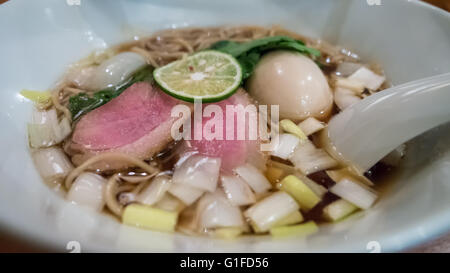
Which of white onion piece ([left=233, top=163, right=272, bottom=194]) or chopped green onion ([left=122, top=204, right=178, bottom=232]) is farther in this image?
A: white onion piece ([left=233, top=163, right=272, bottom=194])

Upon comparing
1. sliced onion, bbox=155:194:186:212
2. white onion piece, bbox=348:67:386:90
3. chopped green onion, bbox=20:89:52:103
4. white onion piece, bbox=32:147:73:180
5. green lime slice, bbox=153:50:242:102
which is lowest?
sliced onion, bbox=155:194:186:212

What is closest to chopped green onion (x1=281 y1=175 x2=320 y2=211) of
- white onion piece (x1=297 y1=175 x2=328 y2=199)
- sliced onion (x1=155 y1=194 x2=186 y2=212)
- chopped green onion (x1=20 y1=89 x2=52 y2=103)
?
white onion piece (x1=297 y1=175 x2=328 y2=199)

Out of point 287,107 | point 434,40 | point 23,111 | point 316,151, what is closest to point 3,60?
point 23,111

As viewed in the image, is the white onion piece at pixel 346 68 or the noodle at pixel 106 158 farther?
the white onion piece at pixel 346 68

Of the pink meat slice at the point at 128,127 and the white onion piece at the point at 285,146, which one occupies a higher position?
the pink meat slice at the point at 128,127

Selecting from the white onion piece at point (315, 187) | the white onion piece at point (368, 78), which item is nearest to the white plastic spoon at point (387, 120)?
the white onion piece at point (315, 187)

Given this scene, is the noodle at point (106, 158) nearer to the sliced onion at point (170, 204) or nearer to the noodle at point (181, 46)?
the noodle at point (181, 46)

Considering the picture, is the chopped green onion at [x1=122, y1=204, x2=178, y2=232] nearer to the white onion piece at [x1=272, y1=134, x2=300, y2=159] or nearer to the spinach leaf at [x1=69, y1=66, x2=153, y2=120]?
the white onion piece at [x1=272, y1=134, x2=300, y2=159]
